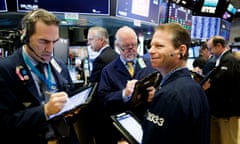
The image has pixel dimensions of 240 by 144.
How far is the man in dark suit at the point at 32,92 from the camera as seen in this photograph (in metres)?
1.46

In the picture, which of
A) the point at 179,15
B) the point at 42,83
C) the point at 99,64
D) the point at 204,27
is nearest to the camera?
the point at 42,83

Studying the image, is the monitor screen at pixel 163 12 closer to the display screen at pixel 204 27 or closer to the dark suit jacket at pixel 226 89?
the dark suit jacket at pixel 226 89

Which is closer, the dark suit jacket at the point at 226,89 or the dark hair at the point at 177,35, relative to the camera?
the dark hair at the point at 177,35

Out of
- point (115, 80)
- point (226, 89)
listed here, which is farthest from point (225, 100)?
point (115, 80)

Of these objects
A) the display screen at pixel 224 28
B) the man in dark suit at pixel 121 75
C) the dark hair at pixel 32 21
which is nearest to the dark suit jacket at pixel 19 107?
the dark hair at pixel 32 21

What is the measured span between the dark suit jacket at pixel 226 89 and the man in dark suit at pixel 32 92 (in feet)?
9.56

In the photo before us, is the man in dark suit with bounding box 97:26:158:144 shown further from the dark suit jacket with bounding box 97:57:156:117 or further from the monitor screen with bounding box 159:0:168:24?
the monitor screen with bounding box 159:0:168:24

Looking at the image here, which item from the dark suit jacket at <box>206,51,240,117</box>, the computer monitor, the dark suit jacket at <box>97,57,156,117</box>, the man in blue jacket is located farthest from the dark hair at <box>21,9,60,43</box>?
the dark suit jacket at <box>206,51,240,117</box>

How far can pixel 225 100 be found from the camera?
410 cm

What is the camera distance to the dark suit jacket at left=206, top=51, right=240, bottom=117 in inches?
158

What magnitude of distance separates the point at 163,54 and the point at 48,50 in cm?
68

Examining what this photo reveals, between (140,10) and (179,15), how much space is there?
1.70 m

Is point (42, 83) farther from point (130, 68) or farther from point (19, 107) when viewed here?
point (130, 68)

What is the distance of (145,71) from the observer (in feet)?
8.32
